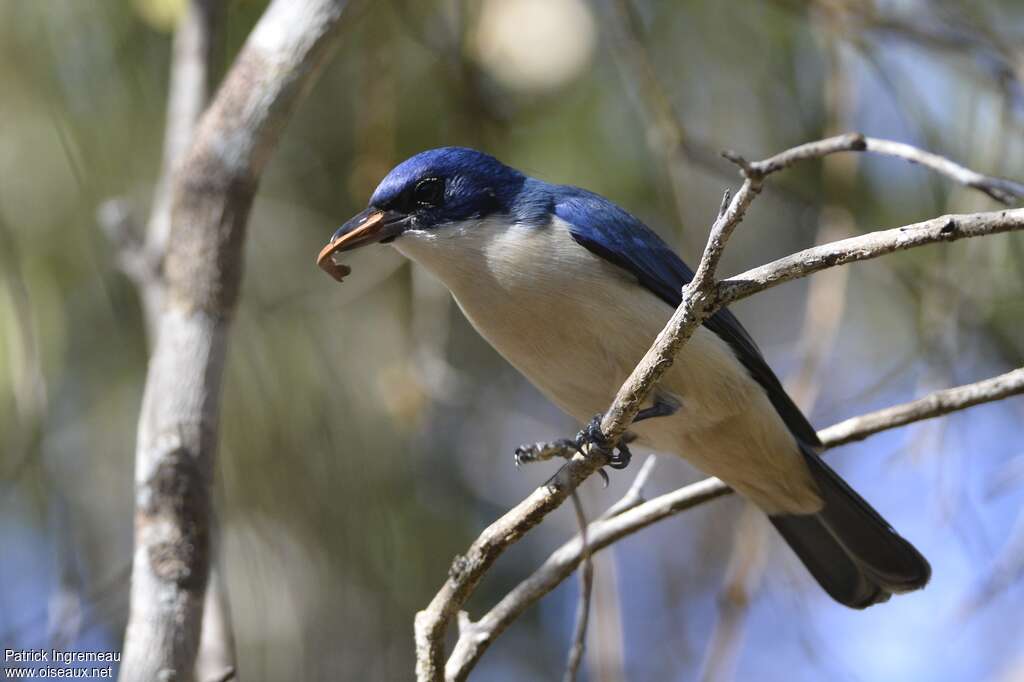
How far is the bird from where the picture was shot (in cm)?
332

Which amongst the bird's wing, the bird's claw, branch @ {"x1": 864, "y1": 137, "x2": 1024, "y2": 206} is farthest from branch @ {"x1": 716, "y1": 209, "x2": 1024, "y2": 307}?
the bird's wing

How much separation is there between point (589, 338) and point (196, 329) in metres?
1.05

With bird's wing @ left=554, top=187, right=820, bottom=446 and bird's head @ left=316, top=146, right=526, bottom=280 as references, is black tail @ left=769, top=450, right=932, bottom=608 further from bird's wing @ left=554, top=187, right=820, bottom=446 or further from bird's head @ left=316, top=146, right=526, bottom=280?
bird's head @ left=316, top=146, right=526, bottom=280

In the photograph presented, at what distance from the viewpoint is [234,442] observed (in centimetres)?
402

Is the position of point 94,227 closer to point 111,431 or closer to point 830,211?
point 111,431

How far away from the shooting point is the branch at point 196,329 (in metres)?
2.77

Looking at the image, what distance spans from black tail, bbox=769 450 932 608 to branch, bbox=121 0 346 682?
180 centimetres

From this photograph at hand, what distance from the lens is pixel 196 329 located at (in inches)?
122

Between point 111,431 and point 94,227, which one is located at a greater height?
point 94,227

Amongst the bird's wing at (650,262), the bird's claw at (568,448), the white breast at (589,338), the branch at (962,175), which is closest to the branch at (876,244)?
the branch at (962,175)

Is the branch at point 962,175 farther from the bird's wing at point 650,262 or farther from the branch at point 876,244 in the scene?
the bird's wing at point 650,262

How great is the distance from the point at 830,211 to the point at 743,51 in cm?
108

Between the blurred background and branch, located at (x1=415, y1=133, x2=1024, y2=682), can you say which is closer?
branch, located at (x1=415, y1=133, x2=1024, y2=682)

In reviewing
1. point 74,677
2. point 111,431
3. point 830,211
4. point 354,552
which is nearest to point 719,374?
point 830,211
